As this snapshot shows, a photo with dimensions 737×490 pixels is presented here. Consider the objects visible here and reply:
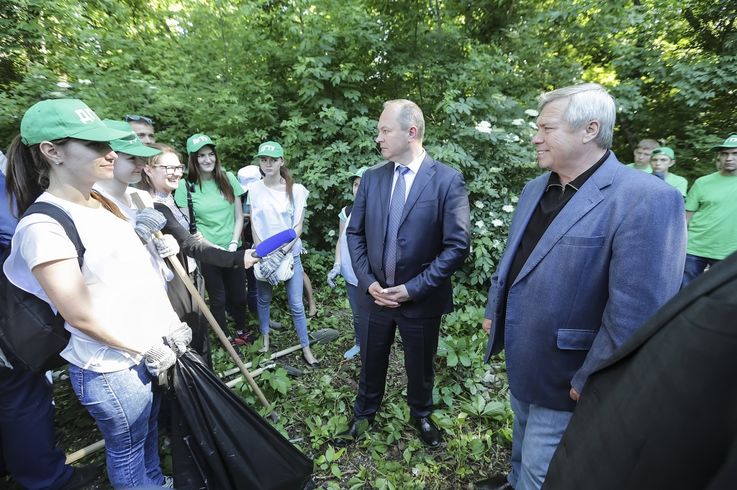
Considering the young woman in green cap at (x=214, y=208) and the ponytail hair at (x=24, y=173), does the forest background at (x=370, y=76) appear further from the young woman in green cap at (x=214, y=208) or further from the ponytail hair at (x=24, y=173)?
the ponytail hair at (x=24, y=173)

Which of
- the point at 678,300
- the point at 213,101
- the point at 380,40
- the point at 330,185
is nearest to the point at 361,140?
the point at 330,185

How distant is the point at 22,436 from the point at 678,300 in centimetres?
317

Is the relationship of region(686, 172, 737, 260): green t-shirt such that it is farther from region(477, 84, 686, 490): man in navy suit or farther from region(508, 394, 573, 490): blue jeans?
region(508, 394, 573, 490): blue jeans

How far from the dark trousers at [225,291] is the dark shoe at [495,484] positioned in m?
2.86

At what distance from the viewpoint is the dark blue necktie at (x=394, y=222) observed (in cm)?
237

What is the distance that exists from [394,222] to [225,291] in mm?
2470

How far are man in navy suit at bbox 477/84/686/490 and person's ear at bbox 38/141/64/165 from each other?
6.95 ft

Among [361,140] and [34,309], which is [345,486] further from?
[361,140]

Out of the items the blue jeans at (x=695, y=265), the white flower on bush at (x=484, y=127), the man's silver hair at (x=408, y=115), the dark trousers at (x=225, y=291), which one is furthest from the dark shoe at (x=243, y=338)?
the blue jeans at (x=695, y=265)

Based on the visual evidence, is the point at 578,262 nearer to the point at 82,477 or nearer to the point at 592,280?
the point at 592,280

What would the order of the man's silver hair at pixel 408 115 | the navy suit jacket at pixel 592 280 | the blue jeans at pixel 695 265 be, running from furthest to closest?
the blue jeans at pixel 695 265
the man's silver hair at pixel 408 115
the navy suit jacket at pixel 592 280

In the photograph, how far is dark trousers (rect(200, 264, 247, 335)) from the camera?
3.71m

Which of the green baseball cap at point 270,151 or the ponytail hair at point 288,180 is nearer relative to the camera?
the green baseball cap at point 270,151

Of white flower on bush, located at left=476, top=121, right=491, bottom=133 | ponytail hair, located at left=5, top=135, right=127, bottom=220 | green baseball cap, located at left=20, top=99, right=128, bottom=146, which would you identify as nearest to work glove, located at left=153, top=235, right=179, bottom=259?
ponytail hair, located at left=5, top=135, right=127, bottom=220
